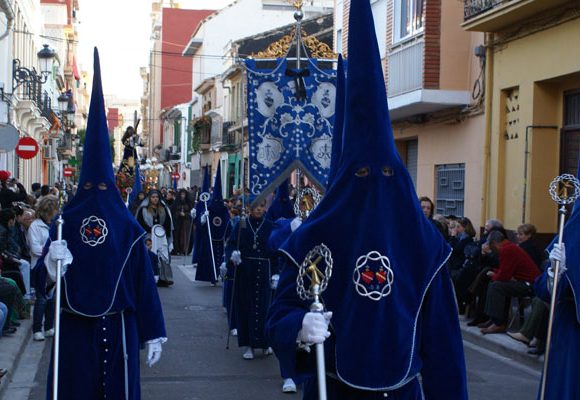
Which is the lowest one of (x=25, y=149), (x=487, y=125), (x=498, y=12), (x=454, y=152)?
(x=25, y=149)

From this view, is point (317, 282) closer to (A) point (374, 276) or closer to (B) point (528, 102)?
(A) point (374, 276)

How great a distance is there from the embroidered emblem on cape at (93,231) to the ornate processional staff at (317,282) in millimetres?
2706

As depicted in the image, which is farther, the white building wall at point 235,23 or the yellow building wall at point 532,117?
the white building wall at point 235,23

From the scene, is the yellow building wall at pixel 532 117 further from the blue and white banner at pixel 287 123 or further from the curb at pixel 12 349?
the curb at pixel 12 349

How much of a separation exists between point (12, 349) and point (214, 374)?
2.39 metres

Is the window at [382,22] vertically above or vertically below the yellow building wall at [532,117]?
above

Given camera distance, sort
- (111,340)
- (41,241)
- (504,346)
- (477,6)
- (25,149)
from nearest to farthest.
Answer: (111,340) < (41,241) < (504,346) < (477,6) < (25,149)

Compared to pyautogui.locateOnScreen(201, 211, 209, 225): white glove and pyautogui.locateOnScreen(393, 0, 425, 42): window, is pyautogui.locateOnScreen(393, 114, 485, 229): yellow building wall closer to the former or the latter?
pyautogui.locateOnScreen(393, 0, 425, 42): window

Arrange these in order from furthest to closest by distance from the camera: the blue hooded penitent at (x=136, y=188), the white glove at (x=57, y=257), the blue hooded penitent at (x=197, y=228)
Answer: the blue hooded penitent at (x=197, y=228) < the blue hooded penitent at (x=136, y=188) < the white glove at (x=57, y=257)

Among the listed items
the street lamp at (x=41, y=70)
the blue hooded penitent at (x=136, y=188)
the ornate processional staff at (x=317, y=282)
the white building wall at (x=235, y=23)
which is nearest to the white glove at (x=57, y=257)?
the ornate processional staff at (x=317, y=282)

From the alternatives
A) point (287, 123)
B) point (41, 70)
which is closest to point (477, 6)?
point (287, 123)

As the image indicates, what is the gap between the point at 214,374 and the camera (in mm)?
9844

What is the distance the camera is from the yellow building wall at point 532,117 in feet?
51.1

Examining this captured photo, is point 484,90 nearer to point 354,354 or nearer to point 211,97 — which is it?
point 354,354
